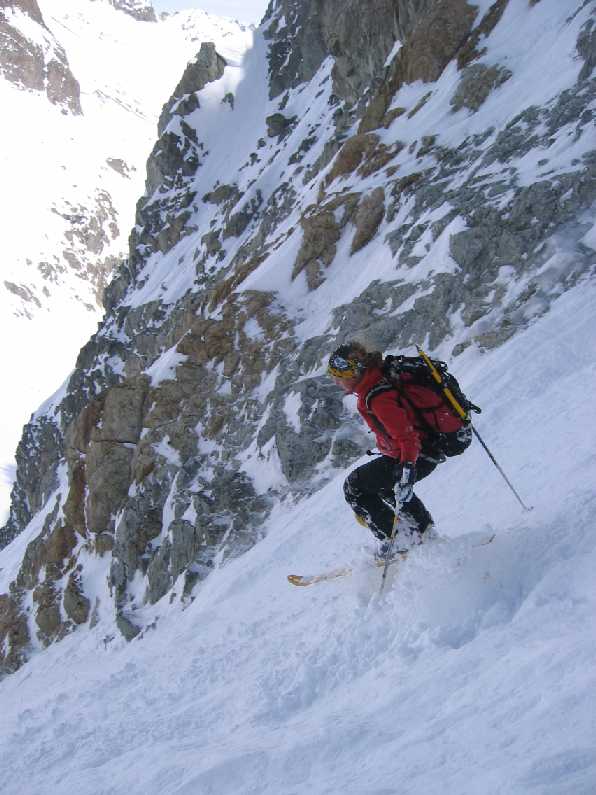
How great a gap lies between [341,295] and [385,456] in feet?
48.9

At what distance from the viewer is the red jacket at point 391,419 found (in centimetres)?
466

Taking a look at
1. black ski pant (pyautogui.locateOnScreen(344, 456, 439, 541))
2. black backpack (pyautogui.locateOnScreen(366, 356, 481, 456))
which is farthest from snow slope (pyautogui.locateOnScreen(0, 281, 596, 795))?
black backpack (pyautogui.locateOnScreen(366, 356, 481, 456))

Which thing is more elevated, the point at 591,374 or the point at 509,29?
the point at 509,29

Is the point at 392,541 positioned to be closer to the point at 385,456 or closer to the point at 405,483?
the point at 405,483

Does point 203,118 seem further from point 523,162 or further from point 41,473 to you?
point 523,162

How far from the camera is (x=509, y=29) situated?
24.1 m

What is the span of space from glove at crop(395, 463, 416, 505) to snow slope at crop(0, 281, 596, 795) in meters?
0.49

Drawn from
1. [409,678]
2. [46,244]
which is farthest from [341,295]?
[46,244]

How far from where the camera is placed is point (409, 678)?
359 centimetres

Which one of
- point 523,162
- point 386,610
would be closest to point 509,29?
point 523,162

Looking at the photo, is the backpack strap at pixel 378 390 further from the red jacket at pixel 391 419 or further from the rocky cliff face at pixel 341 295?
the rocky cliff face at pixel 341 295

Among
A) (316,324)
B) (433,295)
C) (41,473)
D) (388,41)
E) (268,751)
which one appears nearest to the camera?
(268,751)

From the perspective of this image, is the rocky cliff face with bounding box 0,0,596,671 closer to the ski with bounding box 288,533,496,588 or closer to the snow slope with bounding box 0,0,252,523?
the ski with bounding box 288,533,496,588

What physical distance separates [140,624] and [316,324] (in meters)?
Result: 9.98
